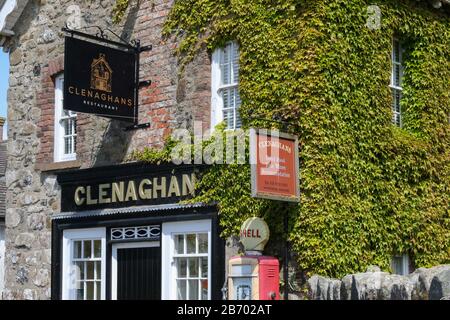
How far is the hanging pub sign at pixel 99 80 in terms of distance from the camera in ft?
46.6

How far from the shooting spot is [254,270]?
1253cm

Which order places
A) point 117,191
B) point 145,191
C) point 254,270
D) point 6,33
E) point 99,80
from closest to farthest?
1. point 254,270
2. point 99,80
3. point 145,191
4. point 117,191
5. point 6,33

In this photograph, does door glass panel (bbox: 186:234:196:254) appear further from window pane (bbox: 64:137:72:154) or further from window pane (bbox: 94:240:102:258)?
window pane (bbox: 64:137:72:154)

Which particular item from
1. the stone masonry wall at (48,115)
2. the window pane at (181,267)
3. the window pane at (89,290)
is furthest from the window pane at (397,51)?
the window pane at (89,290)

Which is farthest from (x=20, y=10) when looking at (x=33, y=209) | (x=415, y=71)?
(x=415, y=71)

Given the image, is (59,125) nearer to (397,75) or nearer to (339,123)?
(339,123)

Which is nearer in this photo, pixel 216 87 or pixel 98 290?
pixel 216 87

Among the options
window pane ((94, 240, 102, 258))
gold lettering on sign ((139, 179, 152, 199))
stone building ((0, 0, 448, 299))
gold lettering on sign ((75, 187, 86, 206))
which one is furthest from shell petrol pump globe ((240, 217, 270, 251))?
gold lettering on sign ((75, 187, 86, 206))

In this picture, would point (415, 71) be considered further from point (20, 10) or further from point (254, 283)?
point (20, 10)

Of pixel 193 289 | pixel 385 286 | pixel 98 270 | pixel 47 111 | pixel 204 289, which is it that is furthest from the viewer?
pixel 47 111

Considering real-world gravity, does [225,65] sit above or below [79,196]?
above

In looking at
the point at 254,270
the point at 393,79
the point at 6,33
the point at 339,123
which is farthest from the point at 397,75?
the point at 6,33

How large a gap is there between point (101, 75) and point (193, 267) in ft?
10.6

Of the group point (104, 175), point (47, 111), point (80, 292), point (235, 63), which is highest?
point (235, 63)
